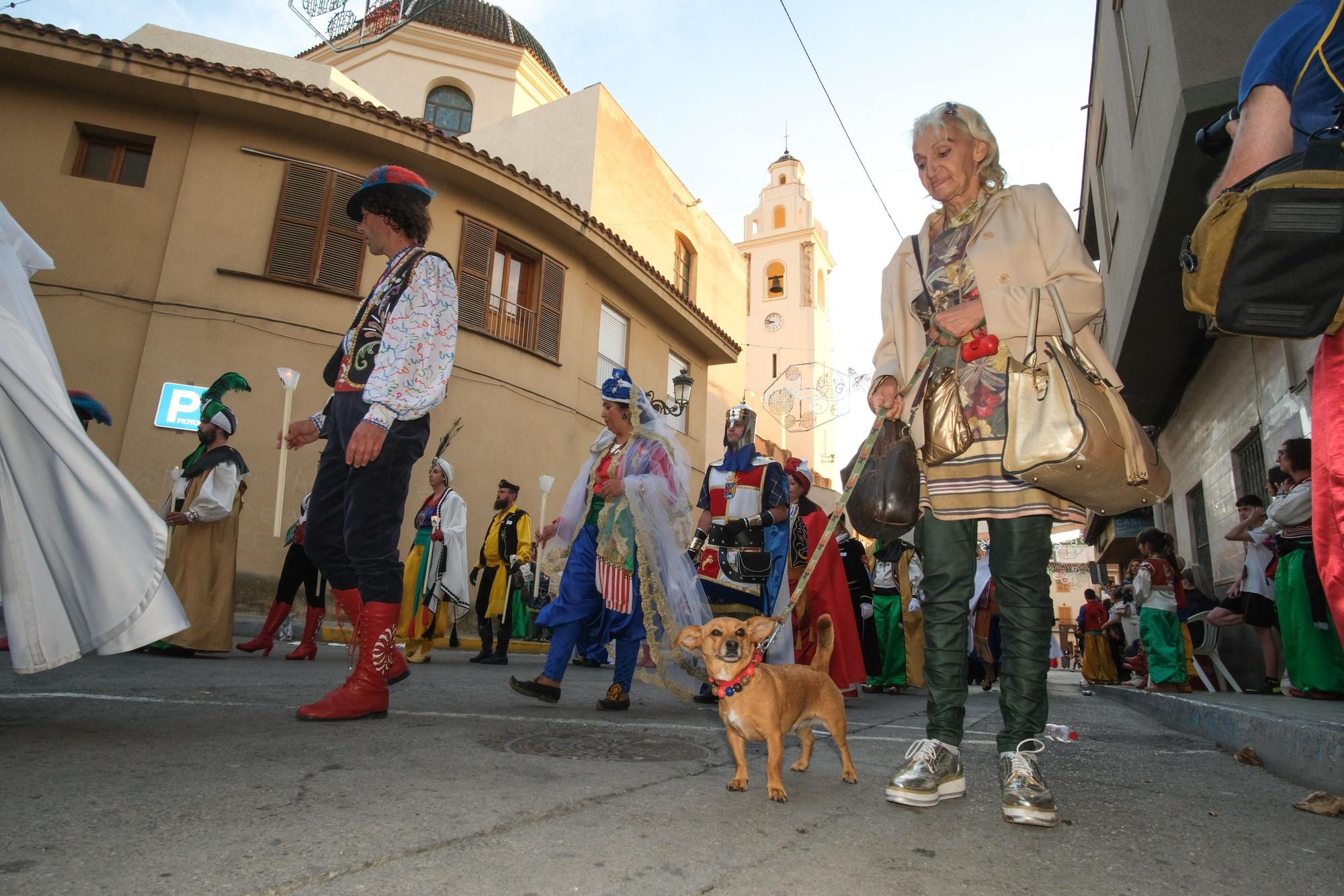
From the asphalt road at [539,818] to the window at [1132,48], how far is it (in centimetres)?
792

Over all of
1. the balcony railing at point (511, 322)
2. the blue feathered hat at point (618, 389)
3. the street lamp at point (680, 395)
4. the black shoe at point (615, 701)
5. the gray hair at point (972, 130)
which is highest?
the balcony railing at point (511, 322)

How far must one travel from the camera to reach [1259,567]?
6992mm

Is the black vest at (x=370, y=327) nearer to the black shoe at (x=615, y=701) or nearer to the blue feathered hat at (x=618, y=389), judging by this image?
the blue feathered hat at (x=618, y=389)

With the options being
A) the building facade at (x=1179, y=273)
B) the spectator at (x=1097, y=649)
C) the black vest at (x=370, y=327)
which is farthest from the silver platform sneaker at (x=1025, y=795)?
the spectator at (x=1097, y=649)

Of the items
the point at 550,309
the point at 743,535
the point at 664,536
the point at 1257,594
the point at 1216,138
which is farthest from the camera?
the point at 550,309

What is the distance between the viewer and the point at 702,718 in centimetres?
436

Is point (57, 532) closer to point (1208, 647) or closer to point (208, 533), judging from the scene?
point (208, 533)

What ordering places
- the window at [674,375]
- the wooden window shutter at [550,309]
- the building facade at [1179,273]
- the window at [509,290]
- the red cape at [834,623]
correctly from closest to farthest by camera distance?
the red cape at [834,623] → the building facade at [1179,273] → the window at [509,290] → the wooden window shutter at [550,309] → the window at [674,375]

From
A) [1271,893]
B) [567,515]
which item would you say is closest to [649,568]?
Result: [567,515]

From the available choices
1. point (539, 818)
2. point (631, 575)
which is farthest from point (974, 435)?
point (631, 575)

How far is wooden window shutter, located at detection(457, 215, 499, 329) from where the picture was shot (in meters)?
14.5

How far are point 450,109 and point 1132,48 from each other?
18.3 meters

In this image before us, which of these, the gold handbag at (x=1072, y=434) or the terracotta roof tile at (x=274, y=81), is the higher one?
the terracotta roof tile at (x=274, y=81)

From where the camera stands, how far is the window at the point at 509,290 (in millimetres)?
14562
